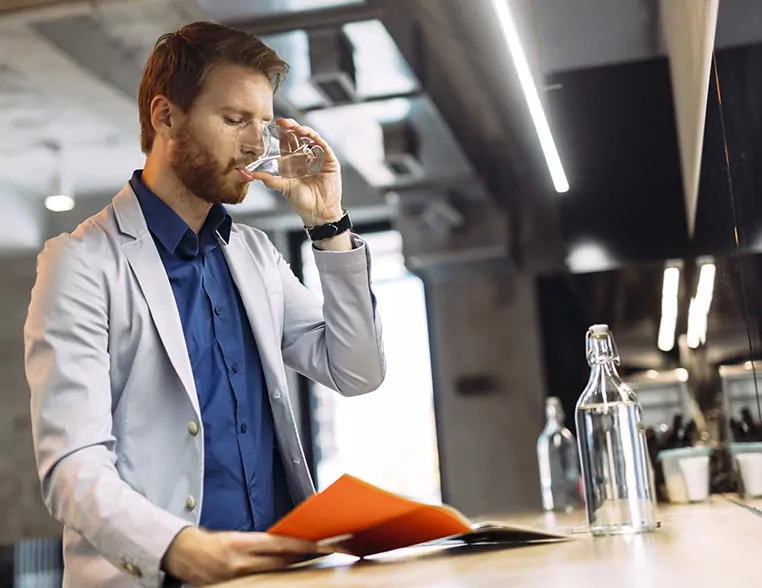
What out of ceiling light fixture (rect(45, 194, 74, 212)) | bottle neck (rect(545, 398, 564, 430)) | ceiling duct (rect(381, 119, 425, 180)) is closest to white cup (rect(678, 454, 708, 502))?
bottle neck (rect(545, 398, 564, 430))

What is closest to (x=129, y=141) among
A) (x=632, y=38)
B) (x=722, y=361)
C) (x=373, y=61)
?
(x=373, y=61)

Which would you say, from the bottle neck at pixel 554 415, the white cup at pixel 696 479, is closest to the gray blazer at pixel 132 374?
the white cup at pixel 696 479

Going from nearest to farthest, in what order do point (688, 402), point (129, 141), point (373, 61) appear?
point (373, 61) → point (688, 402) → point (129, 141)

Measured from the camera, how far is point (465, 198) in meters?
4.30

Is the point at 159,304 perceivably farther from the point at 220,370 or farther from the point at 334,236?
the point at 334,236

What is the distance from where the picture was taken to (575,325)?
403 cm

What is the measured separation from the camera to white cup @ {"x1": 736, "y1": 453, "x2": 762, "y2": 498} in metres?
1.74

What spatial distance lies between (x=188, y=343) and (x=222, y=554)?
1.63ft

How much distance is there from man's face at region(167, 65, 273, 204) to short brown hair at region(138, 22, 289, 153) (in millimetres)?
18

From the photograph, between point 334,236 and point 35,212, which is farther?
point 35,212

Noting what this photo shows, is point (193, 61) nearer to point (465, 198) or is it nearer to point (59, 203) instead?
point (465, 198)

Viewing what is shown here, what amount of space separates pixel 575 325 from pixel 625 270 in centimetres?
33

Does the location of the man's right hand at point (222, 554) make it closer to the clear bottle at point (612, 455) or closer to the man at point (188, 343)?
the man at point (188, 343)

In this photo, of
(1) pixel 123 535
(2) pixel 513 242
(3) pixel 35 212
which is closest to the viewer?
(1) pixel 123 535
